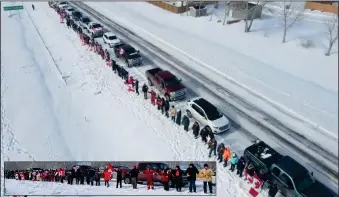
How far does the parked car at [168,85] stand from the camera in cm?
2322

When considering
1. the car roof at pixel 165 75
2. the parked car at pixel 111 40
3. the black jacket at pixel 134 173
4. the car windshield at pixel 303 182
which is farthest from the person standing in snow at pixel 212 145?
the parked car at pixel 111 40

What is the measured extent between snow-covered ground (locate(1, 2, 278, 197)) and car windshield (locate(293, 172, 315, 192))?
171 cm

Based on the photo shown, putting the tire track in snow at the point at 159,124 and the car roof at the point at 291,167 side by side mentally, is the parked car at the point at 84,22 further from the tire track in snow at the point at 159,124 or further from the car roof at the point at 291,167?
the car roof at the point at 291,167

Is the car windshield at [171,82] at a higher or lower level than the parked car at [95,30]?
lower

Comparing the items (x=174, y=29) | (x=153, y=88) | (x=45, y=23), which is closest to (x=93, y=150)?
(x=153, y=88)

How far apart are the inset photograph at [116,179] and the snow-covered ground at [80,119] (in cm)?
44

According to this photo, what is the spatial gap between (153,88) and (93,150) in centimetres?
763

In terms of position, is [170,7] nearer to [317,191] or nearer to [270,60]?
[270,60]

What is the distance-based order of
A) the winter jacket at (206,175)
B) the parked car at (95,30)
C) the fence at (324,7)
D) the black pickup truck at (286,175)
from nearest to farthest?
the black pickup truck at (286,175), the winter jacket at (206,175), the fence at (324,7), the parked car at (95,30)

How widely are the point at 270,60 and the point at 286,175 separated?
9357 millimetres

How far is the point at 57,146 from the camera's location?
20.5m

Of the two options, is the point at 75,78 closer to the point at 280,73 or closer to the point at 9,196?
the point at 9,196

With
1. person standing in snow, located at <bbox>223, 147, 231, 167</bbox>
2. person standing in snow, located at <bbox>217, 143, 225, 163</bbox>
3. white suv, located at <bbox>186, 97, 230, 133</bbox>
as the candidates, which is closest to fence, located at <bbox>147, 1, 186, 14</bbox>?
white suv, located at <bbox>186, 97, 230, 133</bbox>

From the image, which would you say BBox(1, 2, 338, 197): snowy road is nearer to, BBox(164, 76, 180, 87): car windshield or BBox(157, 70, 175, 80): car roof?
BBox(164, 76, 180, 87): car windshield
